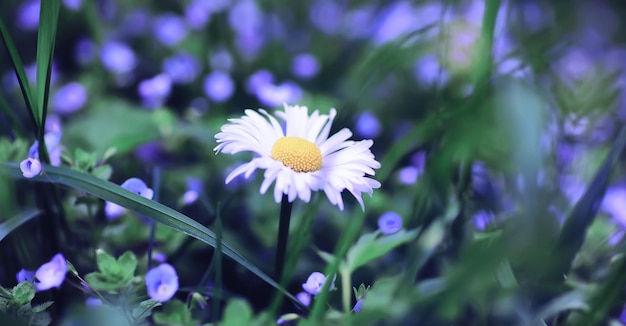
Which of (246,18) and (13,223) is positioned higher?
(246,18)

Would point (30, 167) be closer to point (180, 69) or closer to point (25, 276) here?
point (25, 276)

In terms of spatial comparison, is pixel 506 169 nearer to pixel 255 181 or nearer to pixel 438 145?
pixel 438 145

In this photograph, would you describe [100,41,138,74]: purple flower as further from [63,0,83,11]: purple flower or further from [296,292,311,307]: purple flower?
[296,292,311,307]: purple flower

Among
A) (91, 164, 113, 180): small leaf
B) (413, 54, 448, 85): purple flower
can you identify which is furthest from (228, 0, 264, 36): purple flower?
(91, 164, 113, 180): small leaf

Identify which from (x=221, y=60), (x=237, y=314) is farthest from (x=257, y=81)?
(x=237, y=314)

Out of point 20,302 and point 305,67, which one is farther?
point 305,67

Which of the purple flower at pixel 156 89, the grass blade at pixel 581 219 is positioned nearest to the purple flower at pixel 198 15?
the purple flower at pixel 156 89

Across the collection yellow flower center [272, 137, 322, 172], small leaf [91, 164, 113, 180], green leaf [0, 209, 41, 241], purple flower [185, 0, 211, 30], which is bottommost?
yellow flower center [272, 137, 322, 172]
